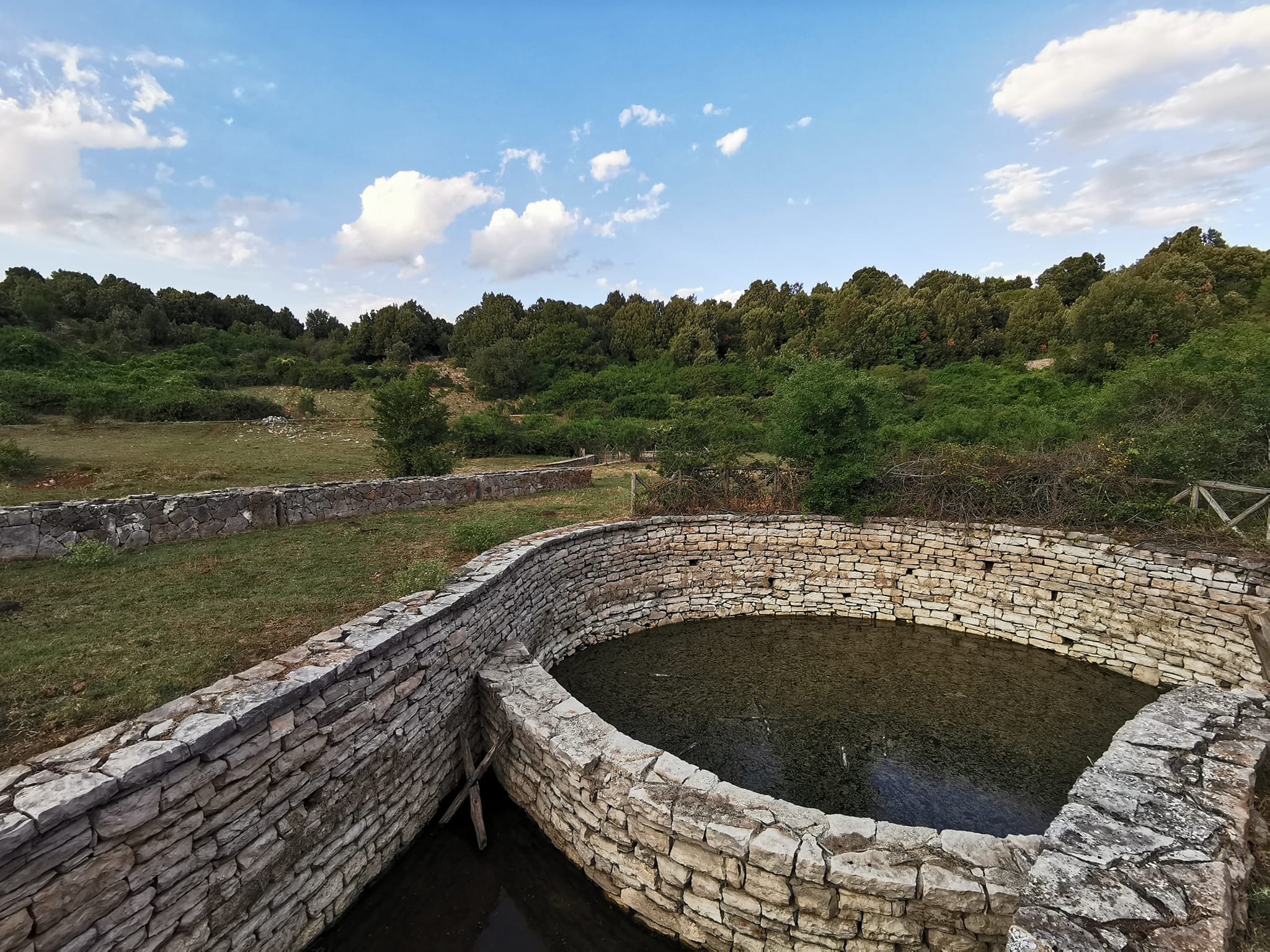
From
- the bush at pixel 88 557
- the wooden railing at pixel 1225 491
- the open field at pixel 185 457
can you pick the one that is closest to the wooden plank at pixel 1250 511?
the wooden railing at pixel 1225 491

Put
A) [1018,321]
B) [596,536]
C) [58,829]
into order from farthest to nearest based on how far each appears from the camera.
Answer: [1018,321] < [596,536] < [58,829]

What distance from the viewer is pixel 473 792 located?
539 cm

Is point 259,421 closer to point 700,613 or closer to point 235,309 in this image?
point 700,613

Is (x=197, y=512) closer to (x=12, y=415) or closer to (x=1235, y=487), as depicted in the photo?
(x=12, y=415)

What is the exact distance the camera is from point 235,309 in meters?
49.0

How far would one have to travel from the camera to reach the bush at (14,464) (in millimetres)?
11367

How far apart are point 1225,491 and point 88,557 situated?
673 inches

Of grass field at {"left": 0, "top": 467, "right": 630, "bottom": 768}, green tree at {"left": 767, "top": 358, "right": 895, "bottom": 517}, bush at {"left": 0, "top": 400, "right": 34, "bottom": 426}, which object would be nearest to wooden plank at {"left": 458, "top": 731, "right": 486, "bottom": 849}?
grass field at {"left": 0, "top": 467, "right": 630, "bottom": 768}

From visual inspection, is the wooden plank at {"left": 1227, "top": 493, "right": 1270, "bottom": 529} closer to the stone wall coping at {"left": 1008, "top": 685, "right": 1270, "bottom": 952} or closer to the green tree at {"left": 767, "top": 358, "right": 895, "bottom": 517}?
the stone wall coping at {"left": 1008, "top": 685, "right": 1270, "bottom": 952}

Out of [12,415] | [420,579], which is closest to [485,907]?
[420,579]

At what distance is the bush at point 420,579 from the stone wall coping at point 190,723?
321mm

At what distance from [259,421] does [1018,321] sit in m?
44.6

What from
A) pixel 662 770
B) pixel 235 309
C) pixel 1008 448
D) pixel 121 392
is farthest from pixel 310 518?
pixel 235 309

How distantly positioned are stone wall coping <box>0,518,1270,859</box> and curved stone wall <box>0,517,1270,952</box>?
0.05 feet
